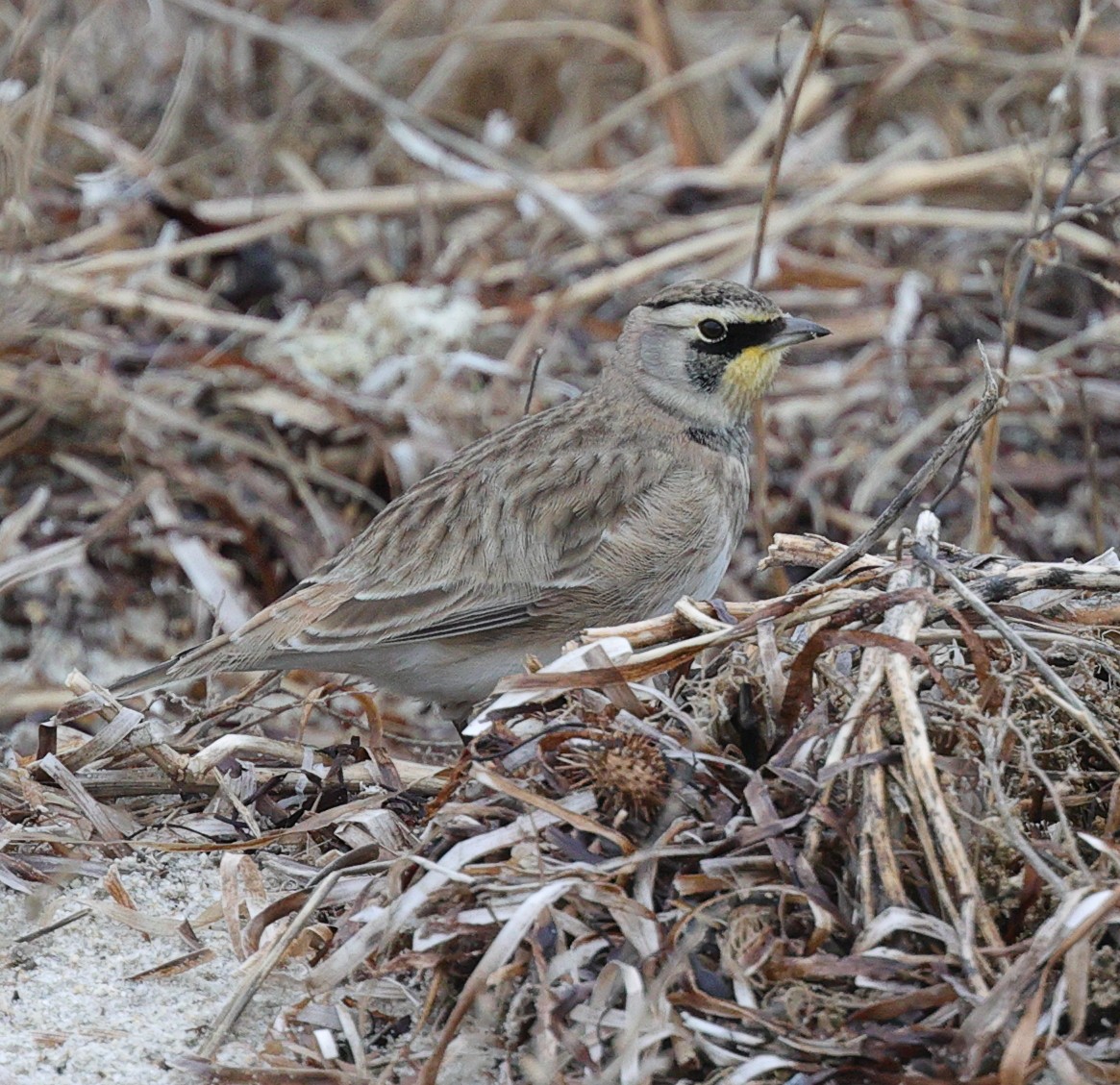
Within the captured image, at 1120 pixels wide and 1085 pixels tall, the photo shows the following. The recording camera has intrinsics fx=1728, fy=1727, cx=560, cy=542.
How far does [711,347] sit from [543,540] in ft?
2.57

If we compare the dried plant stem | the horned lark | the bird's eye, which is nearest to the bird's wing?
the horned lark

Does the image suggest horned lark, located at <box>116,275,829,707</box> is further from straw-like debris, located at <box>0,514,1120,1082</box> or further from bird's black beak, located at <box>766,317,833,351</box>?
straw-like debris, located at <box>0,514,1120,1082</box>

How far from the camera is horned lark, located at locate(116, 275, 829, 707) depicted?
429cm

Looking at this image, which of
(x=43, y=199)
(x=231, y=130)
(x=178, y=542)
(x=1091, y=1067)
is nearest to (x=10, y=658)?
(x=178, y=542)

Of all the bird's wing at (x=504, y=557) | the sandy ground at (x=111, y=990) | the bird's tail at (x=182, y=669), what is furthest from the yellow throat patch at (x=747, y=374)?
Answer: the sandy ground at (x=111, y=990)

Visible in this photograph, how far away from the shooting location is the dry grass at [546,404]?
2.61 meters

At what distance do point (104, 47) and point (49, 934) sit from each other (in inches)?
227

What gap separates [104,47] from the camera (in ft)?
25.9

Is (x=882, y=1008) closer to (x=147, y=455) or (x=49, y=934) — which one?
(x=49, y=934)

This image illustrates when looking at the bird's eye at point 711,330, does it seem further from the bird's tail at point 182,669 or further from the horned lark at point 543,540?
the bird's tail at point 182,669

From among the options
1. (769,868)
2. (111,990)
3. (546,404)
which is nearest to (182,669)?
(111,990)

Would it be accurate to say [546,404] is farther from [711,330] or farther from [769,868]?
[769,868]

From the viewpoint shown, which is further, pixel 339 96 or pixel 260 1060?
pixel 339 96

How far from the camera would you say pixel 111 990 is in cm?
291
